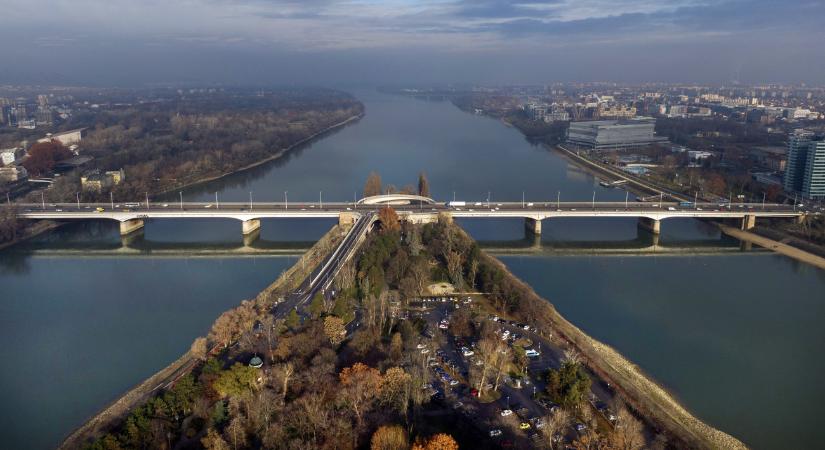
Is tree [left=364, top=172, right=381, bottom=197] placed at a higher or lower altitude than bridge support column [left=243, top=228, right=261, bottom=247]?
higher

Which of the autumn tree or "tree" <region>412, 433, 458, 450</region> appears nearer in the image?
"tree" <region>412, 433, 458, 450</region>

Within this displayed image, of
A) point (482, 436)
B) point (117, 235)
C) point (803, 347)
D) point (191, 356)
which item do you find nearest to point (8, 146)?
point (117, 235)

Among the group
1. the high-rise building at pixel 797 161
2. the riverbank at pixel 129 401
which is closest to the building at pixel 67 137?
the riverbank at pixel 129 401

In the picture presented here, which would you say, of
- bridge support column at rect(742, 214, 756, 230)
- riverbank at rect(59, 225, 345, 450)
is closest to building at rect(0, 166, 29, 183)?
riverbank at rect(59, 225, 345, 450)

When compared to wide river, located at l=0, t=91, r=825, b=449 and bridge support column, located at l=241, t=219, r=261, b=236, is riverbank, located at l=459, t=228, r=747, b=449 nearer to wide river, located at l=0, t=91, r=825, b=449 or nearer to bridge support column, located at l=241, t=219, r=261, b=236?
wide river, located at l=0, t=91, r=825, b=449

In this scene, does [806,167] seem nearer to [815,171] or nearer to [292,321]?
[815,171]

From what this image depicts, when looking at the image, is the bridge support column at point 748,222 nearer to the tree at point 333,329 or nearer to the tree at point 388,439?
the tree at point 333,329

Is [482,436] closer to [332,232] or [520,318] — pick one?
[520,318]
